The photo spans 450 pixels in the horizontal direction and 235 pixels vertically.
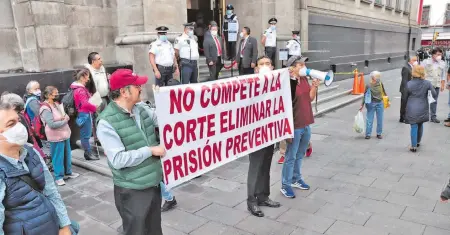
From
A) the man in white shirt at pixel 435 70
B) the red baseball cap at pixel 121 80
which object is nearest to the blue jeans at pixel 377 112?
the man in white shirt at pixel 435 70

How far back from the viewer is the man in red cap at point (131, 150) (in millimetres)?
2633

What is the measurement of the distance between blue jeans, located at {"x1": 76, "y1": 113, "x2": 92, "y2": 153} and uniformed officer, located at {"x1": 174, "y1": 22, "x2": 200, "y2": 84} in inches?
110

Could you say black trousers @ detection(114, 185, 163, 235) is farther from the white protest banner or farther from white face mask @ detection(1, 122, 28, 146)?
white face mask @ detection(1, 122, 28, 146)

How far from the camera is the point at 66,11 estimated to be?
26.9 ft

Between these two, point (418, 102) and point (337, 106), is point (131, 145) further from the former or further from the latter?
point (337, 106)

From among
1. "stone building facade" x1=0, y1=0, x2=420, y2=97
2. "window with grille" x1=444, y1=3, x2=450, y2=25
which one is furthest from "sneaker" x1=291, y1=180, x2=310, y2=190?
"window with grille" x1=444, y1=3, x2=450, y2=25

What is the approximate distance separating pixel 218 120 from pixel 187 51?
16.1 feet

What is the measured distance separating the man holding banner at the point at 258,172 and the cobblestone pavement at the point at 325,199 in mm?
165

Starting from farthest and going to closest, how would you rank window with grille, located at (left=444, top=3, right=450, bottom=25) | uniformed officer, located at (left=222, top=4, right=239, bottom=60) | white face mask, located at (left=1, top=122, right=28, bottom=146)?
window with grille, located at (left=444, top=3, right=450, bottom=25) < uniformed officer, located at (left=222, top=4, right=239, bottom=60) < white face mask, located at (left=1, top=122, right=28, bottom=146)

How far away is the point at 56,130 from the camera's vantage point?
5453 millimetres

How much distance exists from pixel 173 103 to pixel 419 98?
5.72 meters

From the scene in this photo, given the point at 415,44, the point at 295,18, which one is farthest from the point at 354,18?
the point at 415,44

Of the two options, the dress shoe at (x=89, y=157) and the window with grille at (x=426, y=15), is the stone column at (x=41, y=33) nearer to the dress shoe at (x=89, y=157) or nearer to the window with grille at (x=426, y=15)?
the dress shoe at (x=89, y=157)

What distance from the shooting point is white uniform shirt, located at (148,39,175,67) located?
768cm
